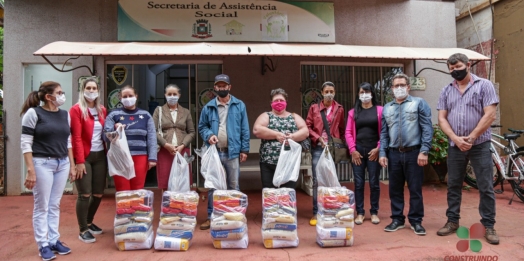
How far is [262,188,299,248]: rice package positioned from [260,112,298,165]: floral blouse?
579 millimetres

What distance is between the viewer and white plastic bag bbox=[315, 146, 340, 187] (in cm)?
394

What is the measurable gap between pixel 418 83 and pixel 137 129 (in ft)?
18.0

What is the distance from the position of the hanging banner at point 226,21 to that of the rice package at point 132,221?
11.2ft

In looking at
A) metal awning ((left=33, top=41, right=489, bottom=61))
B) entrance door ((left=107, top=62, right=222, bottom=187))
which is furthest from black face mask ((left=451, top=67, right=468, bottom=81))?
entrance door ((left=107, top=62, right=222, bottom=187))

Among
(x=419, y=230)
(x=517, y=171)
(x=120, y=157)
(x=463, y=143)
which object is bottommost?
(x=419, y=230)

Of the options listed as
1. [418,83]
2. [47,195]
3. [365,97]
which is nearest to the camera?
[47,195]

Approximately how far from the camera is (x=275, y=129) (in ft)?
13.4

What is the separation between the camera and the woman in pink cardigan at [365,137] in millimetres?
4312

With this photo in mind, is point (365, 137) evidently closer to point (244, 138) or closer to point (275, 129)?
point (275, 129)

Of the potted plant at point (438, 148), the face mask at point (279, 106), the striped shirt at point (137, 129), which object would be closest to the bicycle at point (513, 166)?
the potted plant at point (438, 148)

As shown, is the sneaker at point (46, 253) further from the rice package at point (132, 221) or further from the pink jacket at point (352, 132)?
the pink jacket at point (352, 132)

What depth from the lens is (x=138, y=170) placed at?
387 centimetres

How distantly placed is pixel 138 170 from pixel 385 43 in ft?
17.4

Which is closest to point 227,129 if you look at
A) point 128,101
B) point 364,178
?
point 128,101
